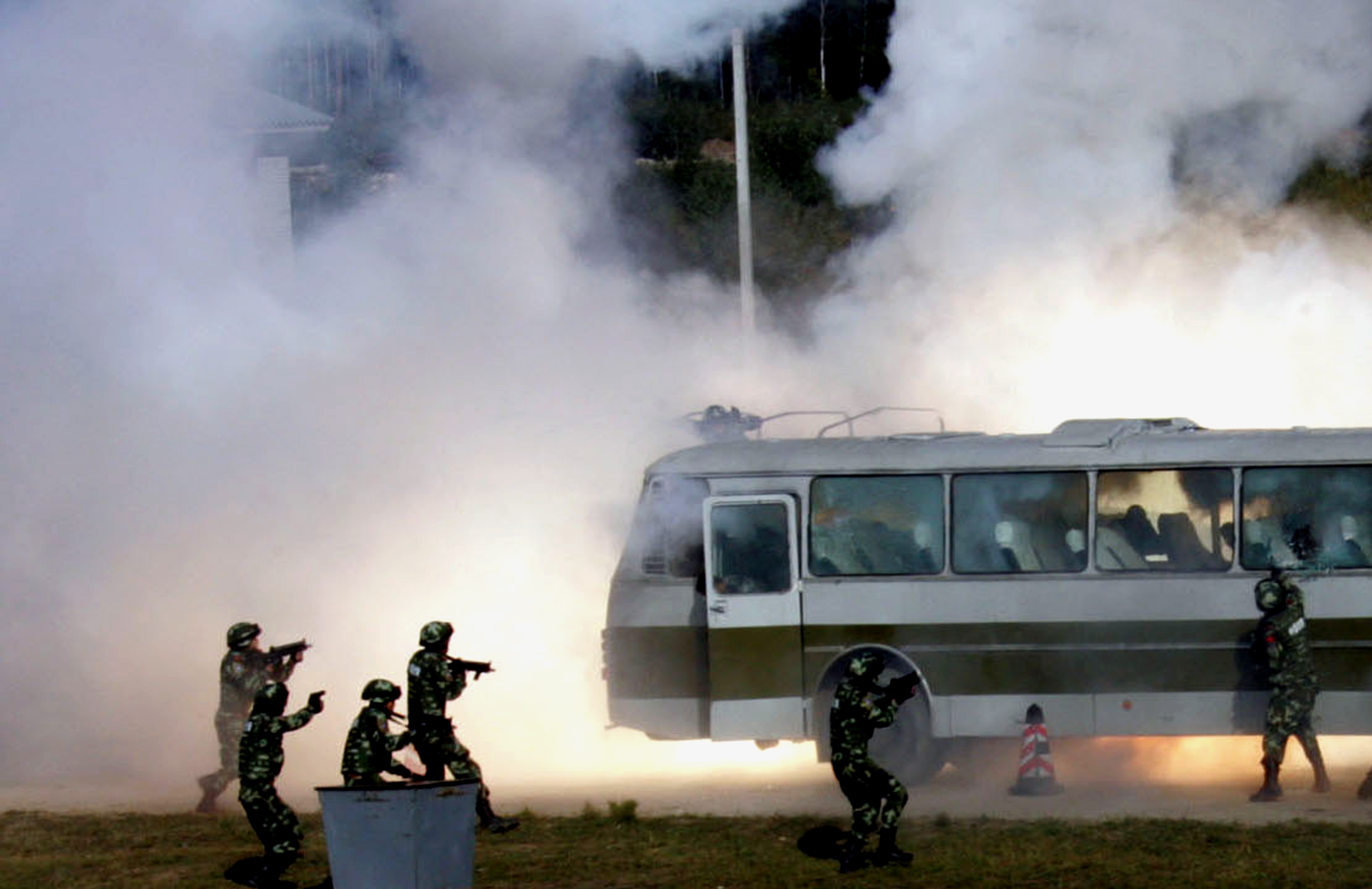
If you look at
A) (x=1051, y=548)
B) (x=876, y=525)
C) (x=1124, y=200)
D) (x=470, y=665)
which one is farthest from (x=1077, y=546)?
(x=1124, y=200)

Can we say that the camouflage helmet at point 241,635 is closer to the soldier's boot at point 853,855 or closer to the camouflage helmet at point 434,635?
the camouflage helmet at point 434,635

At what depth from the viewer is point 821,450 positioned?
1859cm

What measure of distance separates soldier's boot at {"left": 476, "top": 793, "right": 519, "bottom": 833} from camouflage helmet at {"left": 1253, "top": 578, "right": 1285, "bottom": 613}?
18.5ft

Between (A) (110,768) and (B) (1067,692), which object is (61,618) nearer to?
(A) (110,768)

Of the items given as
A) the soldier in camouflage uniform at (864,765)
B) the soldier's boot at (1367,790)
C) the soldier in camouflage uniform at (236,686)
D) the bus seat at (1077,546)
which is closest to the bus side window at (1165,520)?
the bus seat at (1077,546)

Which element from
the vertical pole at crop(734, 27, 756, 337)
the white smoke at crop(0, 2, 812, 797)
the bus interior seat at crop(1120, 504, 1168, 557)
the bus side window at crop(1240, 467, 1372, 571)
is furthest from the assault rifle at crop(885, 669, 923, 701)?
the vertical pole at crop(734, 27, 756, 337)

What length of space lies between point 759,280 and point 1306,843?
2765cm

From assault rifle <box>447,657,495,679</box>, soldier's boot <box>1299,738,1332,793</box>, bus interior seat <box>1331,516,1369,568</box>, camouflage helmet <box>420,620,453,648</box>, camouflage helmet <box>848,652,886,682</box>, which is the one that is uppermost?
bus interior seat <box>1331,516,1369,568</box>

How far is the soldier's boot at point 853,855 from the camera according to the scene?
14.5 m

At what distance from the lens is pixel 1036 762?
58.1ft

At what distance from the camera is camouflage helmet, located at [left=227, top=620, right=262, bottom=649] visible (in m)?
18.3

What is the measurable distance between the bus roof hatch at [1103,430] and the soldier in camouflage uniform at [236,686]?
250 inches

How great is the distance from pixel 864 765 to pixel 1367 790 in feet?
15.0

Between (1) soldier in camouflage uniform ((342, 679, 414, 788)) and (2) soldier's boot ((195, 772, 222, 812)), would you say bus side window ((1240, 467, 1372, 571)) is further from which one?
(2) soldier's boot ((195, 772, 222, 812))
